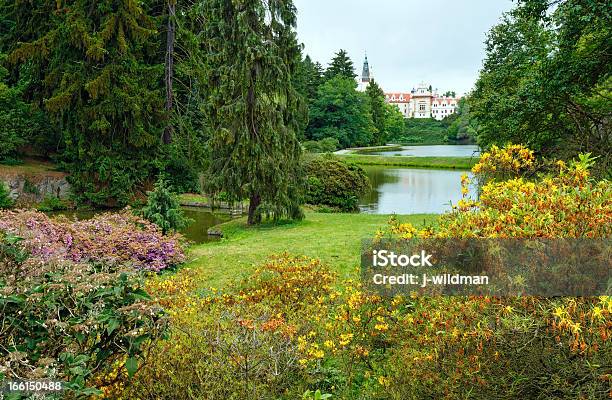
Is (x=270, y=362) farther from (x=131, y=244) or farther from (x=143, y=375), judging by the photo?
(x=131, y=244)

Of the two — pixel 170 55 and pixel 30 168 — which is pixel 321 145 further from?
pixel 30 168

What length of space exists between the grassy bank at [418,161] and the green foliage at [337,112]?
11.8 meters

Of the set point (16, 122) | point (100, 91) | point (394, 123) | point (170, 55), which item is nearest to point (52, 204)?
point (16, 122)

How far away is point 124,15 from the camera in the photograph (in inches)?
755

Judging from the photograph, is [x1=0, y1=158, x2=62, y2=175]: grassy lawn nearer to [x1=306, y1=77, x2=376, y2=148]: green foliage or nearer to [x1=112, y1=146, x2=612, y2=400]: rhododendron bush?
[x1=112, y1=146, x2=612, y2=400]: rhododendron bush

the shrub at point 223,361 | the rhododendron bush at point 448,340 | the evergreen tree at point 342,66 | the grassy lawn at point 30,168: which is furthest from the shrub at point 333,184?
the evergreen tree at point 342,66

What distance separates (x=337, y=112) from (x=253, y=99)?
142 ft

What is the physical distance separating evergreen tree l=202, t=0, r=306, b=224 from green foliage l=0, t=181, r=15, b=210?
8.90 m

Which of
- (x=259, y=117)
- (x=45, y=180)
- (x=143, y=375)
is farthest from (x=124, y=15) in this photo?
(x=143, y=375)

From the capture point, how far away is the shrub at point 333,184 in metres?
18.5

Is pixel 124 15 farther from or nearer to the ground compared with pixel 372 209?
farther from the ground

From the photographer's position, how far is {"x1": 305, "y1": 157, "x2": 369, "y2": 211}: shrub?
1855cm

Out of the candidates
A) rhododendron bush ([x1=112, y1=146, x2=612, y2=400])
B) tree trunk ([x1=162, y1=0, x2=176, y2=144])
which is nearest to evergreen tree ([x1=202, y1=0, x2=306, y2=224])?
rhododendron bush ([x1=112, y1=146, x2=612, y2=400])

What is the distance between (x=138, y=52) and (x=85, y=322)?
69.1 ft
